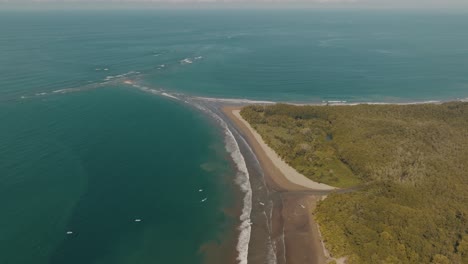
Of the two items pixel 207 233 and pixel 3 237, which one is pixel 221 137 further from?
pixel 3 237

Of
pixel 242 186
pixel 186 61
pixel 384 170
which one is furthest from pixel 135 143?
pixel 186 61

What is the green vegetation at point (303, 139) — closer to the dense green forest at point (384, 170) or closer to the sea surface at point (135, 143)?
the dense green forest at point (384, 170)

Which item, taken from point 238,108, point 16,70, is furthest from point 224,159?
point 16,70

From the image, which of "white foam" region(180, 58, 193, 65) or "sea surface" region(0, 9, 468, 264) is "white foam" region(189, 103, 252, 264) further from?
"white foam" region(180, 58, 193, 65)

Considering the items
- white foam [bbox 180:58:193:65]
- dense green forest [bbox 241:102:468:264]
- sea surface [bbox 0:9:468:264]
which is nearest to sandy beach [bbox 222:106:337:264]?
dense green forest [bbox 241:102:468:264]

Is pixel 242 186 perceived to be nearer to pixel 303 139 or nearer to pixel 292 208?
pixel 292 208

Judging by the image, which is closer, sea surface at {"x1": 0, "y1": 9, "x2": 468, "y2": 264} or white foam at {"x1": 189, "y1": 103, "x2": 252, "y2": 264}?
white foam at {"x1": 189, "y1": 103, "x2": 252, "y2": 264}
